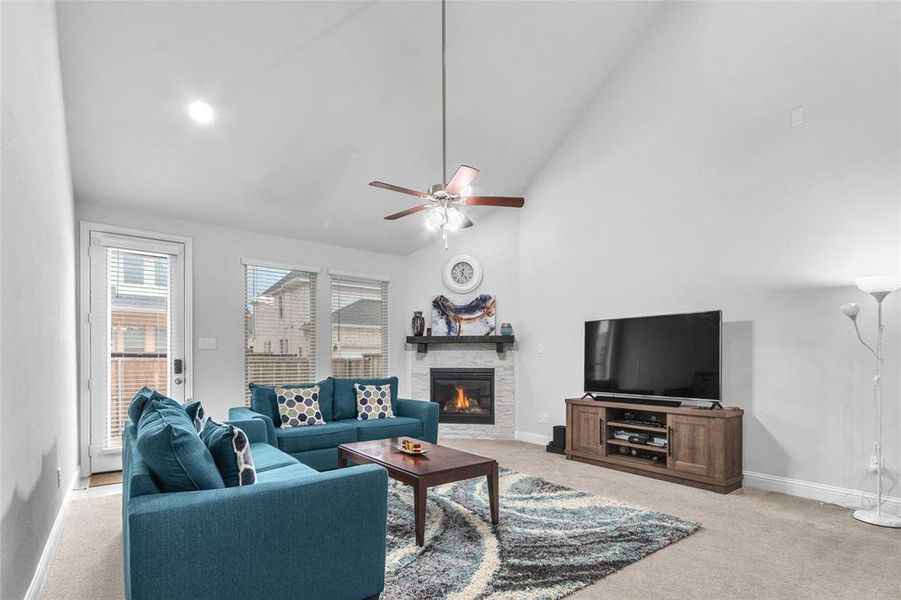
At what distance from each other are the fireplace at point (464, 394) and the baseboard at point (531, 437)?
1.17 feet

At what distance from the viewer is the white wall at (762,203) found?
3711 millimetres

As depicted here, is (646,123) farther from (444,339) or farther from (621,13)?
(444,339)

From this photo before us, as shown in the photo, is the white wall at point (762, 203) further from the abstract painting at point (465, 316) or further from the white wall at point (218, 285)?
the white wall at point (218, 285)

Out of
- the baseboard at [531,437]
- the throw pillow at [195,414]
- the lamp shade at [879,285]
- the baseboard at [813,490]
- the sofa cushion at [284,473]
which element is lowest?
the baseboard at [531,437]

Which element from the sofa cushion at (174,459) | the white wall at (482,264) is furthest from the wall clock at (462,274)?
the sofa cushion at (174,459)

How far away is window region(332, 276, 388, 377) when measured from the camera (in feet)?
21.6

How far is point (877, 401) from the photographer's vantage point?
3.58 meters

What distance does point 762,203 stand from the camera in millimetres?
4273

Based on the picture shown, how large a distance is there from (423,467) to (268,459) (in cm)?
104

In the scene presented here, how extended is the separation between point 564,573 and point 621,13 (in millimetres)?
4657

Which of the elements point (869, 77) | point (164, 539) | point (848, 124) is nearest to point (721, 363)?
point (848, 124)

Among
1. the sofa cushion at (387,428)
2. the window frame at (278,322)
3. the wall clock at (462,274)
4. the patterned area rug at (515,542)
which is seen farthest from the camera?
the wall clock at (462,274)

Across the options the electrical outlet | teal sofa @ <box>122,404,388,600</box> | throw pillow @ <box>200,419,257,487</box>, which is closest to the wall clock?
the electrical outlet

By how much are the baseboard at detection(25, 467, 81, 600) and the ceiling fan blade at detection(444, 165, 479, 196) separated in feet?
9.57
